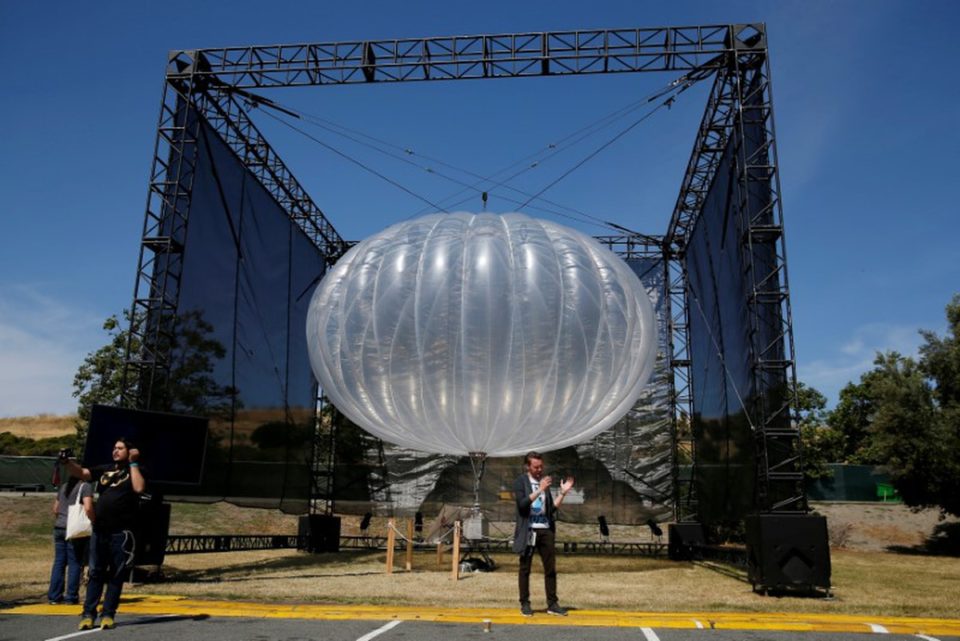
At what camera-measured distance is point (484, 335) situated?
10.6 meters

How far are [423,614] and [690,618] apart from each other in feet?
9.08

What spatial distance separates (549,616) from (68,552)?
5.69 m

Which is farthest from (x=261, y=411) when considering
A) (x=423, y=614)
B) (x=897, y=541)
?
(x=897, y=541)

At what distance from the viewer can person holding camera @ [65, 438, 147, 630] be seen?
645 centimetres

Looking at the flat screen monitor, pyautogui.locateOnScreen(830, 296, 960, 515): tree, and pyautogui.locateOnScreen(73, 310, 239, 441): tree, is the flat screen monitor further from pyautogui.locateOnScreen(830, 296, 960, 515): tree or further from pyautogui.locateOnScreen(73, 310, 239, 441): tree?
pyautogui.locateOnScreen(830, 296, 960, 515): tree

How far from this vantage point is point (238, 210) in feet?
54.6

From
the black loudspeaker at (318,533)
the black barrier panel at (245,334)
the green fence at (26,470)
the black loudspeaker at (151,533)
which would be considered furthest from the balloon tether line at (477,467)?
the green fence at (26,470)

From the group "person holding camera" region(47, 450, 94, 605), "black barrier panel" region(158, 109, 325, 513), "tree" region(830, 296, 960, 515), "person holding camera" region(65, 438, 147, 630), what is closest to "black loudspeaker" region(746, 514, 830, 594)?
"person holding camera" region(65, 438, 147, 630)

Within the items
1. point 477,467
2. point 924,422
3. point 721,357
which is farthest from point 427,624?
point 924,422

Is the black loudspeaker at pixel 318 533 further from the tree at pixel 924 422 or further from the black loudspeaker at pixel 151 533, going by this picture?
the tree at pixel 924 422

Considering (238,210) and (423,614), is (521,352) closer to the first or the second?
(423,614)

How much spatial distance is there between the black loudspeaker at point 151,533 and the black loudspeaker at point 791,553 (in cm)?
915

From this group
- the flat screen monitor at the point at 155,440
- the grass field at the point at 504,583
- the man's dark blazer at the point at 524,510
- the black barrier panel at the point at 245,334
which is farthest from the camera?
the black barrier panel at the point at 245,334

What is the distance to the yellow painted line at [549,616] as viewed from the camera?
7.01 m
